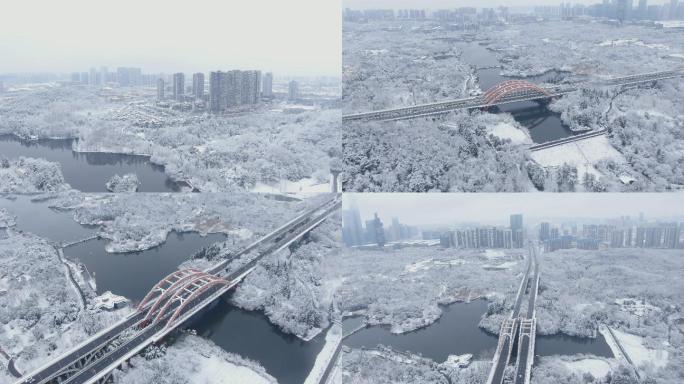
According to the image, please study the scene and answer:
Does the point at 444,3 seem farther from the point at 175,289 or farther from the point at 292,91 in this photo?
the point at 175,289

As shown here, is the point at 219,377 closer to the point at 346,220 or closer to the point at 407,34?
the point at 346,220

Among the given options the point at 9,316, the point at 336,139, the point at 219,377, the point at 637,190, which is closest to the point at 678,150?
the point at 637,190

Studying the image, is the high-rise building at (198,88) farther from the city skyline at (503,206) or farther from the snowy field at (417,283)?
the snowy field at (417,283)

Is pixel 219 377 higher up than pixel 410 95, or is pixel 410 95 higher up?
pixel 410 95

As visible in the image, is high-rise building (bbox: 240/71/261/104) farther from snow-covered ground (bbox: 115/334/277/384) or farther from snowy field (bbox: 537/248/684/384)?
snowy field (bbox: 537/248/684/384)

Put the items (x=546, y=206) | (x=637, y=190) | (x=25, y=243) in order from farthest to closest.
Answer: (x=25, y=243) → (x=546, y=206) → (x=637, y=190)

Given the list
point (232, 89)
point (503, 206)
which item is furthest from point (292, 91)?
point (503, 206)
